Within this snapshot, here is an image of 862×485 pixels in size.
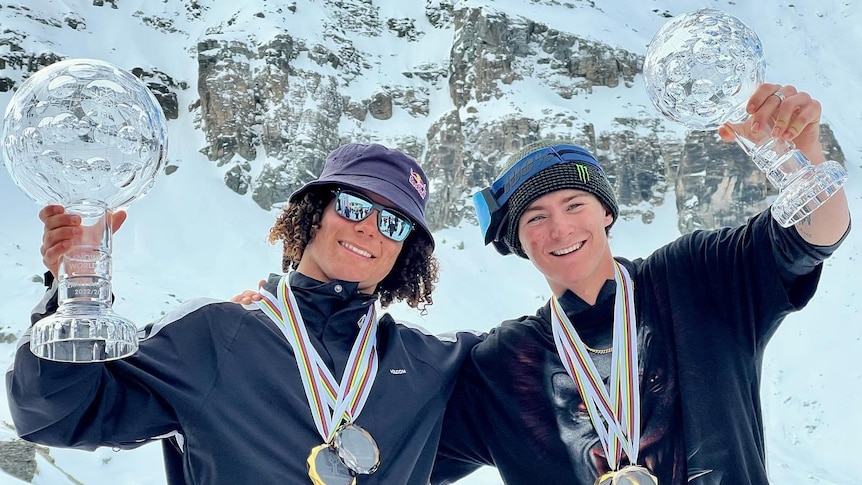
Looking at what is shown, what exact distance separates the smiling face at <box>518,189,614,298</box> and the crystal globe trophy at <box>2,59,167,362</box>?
4.37 feet

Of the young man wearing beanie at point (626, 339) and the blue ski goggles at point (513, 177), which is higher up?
the blue ski goggles at point (513, 177)

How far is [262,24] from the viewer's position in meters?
29.5

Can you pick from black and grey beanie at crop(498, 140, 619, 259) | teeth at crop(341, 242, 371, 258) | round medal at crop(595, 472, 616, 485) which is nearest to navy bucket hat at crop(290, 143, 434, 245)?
teeth at crop(341, 242, 371, 258)

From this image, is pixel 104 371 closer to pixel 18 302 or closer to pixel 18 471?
pixel 18 471

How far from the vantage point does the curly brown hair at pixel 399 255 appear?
10.2ft

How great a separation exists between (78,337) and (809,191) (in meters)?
1.96

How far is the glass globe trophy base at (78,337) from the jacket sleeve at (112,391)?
8.1 inches

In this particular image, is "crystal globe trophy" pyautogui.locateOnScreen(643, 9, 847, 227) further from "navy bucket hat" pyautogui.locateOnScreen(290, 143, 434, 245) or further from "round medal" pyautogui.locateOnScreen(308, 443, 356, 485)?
"round medal" pyautogui.locateOnScreen(308, 443, 356, 485)

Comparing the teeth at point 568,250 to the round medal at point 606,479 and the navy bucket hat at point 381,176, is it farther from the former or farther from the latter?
the round medal at point 606,479

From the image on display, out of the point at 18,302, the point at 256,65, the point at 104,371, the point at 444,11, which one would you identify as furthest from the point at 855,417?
the point at 444,11

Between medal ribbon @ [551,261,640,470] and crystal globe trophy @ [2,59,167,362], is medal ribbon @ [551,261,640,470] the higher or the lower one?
the lower one

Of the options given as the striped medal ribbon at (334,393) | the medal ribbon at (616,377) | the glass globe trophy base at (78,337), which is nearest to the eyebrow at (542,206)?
the medal ribbon at (616,377)

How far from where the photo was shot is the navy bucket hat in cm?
295

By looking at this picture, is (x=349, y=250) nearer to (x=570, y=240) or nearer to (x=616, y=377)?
(x=570, y=240)
